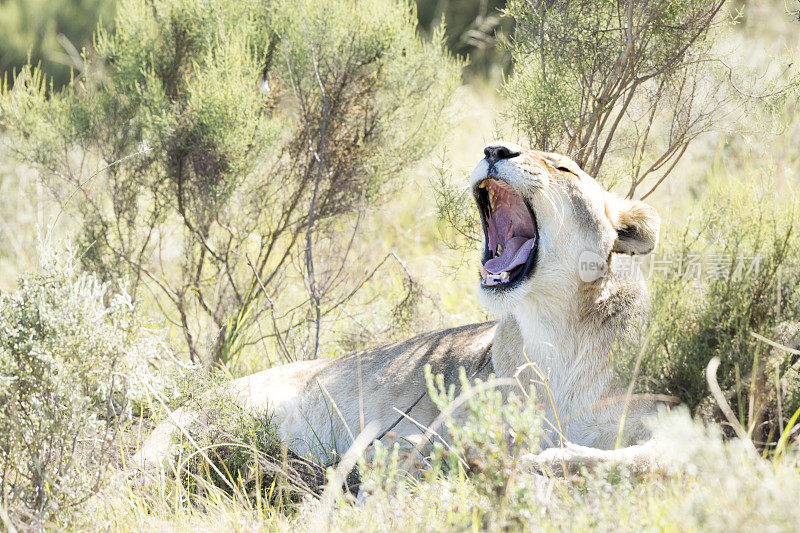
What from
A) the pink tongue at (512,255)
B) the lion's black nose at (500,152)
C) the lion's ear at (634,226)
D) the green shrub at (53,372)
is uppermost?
the lion's black nose at (500,152)

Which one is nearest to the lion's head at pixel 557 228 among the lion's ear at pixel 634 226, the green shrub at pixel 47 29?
the lion's ear at pixel 634 226

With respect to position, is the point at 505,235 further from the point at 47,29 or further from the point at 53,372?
the point at 47,29

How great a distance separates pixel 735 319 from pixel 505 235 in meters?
1.24

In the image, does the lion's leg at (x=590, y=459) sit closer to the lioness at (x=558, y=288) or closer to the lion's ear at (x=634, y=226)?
the lioness at (x=558, y=288)

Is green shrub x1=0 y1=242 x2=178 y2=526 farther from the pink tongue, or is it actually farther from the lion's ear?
the lion's ear

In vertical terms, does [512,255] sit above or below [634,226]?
below

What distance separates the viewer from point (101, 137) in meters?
4.98

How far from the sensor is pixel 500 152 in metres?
3.42

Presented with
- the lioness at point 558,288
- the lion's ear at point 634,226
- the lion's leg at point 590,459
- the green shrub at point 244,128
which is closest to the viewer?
the lion's leg at point 590,459

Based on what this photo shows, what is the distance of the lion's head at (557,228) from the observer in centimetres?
336

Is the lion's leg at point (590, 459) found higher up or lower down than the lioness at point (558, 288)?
lower down

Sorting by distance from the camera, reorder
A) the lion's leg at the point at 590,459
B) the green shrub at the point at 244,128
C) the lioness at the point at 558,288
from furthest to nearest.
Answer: the green shrub at the point at 244,128 → the lioness at the point at 558,288 → the lion's leg at the point at 590,459

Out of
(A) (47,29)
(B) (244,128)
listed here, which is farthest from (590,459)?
(A) (47,29)

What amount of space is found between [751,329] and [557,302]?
79cm
